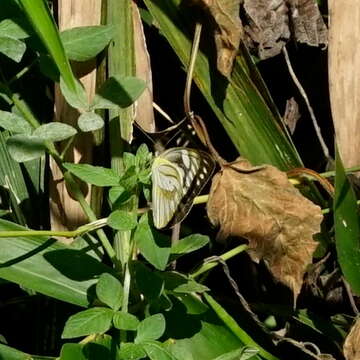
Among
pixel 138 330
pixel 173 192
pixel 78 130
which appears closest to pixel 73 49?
pixel 78 130

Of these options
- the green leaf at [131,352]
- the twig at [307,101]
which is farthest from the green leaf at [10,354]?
the twig at [307,101]

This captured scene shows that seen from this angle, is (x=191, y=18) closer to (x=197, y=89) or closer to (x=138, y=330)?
(x=197, y=89)

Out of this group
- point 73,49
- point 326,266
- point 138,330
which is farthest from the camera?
point 326,266

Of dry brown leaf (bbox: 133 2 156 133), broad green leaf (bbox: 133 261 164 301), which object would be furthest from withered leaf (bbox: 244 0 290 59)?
broad green leaf (bbox: 133 261 164 301)

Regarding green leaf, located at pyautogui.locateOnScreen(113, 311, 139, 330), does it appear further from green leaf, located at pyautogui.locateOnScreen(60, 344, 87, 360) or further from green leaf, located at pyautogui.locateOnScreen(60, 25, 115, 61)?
green leaf, located at pyautogui.locateOnScreen(60, 25, 115, 61)

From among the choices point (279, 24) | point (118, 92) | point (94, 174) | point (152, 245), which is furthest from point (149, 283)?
point (279, 24)

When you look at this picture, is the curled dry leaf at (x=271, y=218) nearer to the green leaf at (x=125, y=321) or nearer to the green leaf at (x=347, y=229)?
the green leaf at (x=347, y=229)
